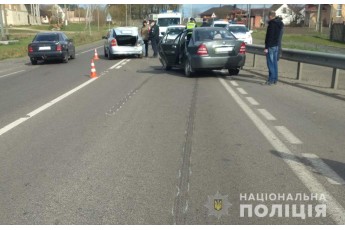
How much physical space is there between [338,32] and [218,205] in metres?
40.8

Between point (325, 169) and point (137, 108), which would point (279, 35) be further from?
point (325, 169)

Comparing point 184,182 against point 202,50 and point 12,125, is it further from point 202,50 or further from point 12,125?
point 202,50

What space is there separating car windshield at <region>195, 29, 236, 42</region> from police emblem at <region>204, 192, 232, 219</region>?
31.6 ft

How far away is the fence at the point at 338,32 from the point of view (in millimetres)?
39156

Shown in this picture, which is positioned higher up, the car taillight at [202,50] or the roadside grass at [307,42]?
the car taillight at [202,50]

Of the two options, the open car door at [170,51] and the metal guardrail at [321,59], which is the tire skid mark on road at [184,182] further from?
the open car door at [170,51]

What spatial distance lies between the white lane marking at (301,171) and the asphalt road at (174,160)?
0.04 ft

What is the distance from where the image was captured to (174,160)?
16.4ft

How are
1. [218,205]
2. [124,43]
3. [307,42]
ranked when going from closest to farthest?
[218,205] < [124,43] < [307,42]

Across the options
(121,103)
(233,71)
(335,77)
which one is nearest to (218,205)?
(121,103)

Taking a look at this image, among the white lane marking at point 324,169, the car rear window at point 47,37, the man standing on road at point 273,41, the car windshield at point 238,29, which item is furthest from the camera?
the car windshield at point 238,29

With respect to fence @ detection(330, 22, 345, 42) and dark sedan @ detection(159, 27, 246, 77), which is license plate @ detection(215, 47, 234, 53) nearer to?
dark sedan @ detection(159, 27, 246, 77)

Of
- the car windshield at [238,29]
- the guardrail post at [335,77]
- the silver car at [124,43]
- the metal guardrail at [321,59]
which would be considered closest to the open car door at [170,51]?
the metal guardrail at [321,59]

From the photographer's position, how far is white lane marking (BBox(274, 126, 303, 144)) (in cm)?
572
